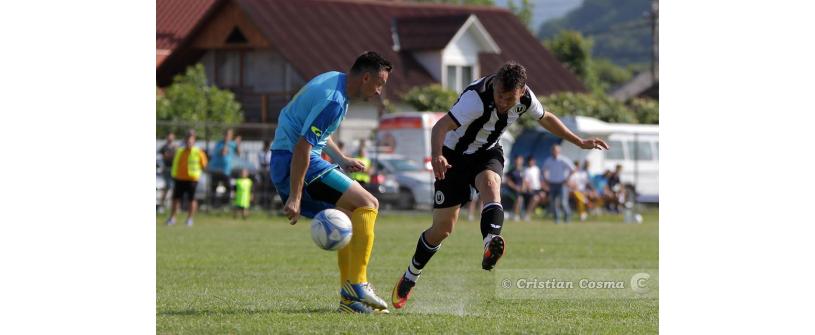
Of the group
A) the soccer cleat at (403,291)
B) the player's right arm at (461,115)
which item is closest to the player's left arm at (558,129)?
the player's right arm at (461,115)

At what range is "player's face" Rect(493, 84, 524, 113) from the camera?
962cm

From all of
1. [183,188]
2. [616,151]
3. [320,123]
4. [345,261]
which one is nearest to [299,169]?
[320,123]

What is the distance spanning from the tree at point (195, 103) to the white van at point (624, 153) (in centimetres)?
942

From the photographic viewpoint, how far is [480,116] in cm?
1003

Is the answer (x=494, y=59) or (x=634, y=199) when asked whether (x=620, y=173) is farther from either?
(x=494, y=59)

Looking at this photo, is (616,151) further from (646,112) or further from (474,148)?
(474,148)

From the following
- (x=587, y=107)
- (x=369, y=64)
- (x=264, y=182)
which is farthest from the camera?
(x=587, y=107)

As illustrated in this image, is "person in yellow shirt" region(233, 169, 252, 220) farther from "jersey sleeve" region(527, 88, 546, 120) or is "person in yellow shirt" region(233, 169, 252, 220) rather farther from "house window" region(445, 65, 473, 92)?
"jersey sleeve" region(527, 88, 546, 120)

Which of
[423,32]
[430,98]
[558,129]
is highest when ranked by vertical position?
[423,32]

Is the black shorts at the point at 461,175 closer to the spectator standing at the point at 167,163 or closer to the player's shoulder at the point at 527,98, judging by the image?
the player's shoulder at the point at 527,98

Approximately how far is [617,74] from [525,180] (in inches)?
3378

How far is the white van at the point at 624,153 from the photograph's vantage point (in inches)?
1389

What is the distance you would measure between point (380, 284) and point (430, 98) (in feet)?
85.8

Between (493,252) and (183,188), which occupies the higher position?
(183,188)
